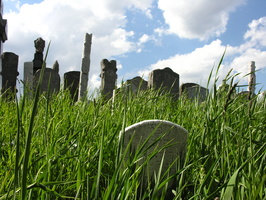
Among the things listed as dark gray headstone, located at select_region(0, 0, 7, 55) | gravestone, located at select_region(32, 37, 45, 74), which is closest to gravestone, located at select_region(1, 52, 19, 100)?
dark gray headstone, located at select_region(0, 0, 7, 55)

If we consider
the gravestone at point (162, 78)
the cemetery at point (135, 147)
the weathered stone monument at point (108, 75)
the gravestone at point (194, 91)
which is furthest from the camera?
the weathered stone monument at point (108, 75)

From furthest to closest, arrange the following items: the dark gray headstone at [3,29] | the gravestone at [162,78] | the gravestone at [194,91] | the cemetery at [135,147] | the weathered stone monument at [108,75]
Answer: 1. the weathered stone monument at [108,75]
2. the dark gray headstone at [3,29]
3. the gravestone at [162,78]
4. the gravestone at [194,91]
5. the cemetery at [135,147]

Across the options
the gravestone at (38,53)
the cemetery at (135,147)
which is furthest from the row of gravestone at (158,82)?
the gravestone at (38,53)

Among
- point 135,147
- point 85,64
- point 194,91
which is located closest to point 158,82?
point 194,91

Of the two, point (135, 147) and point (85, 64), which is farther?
point (85, 64)

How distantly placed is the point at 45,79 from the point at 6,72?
1888 millimetres

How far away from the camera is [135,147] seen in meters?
1.96

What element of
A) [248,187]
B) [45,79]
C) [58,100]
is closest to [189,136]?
[248,187]

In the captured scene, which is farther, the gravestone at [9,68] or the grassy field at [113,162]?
the gravestone at [9,68]

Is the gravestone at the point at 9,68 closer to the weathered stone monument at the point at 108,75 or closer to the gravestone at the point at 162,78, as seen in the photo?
the weathered stone monument at the point at 108,75

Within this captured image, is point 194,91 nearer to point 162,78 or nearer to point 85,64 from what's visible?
point 162,78

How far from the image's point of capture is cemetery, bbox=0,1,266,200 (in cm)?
101

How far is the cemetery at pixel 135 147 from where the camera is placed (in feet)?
3.31

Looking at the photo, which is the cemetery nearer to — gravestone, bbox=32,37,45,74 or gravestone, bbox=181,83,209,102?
gravestone, bbox=181,83,209,102
